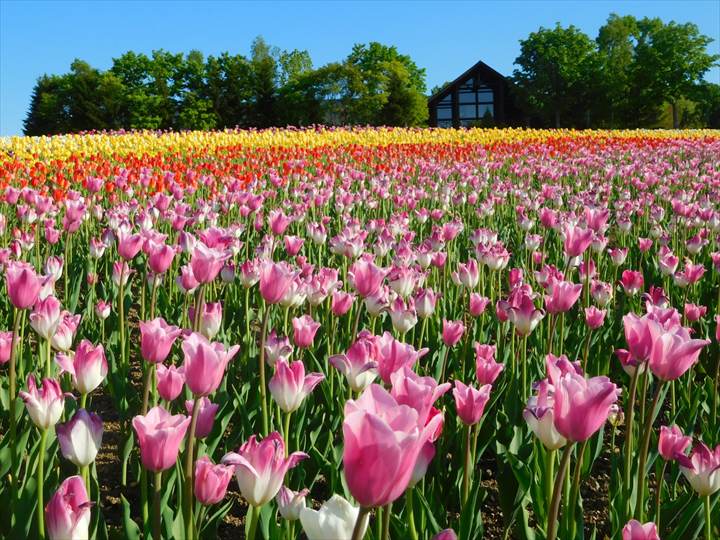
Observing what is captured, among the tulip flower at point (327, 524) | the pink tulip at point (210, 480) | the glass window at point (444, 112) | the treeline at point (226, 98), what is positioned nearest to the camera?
the tulip flower at point (327, 524)

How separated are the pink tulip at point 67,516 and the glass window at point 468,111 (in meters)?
63.0

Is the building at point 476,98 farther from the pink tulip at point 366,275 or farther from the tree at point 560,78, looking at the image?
the pink tulip at point 366,275

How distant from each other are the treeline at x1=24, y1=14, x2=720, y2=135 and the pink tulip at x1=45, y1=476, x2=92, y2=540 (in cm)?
4744

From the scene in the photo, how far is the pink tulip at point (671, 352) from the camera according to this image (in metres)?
1.52

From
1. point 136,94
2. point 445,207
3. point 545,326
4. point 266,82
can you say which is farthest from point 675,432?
point 136,94

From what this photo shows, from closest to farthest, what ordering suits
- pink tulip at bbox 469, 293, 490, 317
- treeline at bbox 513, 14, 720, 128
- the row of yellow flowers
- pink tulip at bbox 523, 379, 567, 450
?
pink tulip at bbox 523, 379, 567, 450
pink tulip at bbox 469, 293, 490, 317
the row of yellow flowers
treeline at bbox 513, 14, 720, 128

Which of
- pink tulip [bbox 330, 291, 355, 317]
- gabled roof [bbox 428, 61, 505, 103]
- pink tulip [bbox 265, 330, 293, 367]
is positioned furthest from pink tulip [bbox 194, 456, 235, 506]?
gabled roof [bbox 428, 61, 505, 103]

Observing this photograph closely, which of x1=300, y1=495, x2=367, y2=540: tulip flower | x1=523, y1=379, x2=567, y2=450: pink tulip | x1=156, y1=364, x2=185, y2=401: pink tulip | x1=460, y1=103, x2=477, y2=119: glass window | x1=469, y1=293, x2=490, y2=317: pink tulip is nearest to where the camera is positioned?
x1=300, y1=495, x2=367, y2=540: tulip flower

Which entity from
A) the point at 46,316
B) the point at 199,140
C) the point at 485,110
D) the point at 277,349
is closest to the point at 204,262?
the point at 277,349

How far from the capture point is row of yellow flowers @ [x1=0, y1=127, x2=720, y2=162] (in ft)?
42.9

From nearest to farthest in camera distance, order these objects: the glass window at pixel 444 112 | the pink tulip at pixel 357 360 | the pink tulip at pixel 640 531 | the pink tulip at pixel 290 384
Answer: the pink tulip at pixel 640 531
the pink tulip at pixel 290 384
the pink tulip at pixel 357 360
the glass window at pixel 444 112

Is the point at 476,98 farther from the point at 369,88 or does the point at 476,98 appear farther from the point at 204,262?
the point at 204,262

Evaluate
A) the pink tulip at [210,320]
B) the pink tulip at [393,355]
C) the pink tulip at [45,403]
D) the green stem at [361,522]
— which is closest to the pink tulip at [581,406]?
the pink tulip at [393,355]

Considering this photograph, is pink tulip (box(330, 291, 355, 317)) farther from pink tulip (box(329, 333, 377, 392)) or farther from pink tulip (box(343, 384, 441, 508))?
pink tulip (box(343, 384, 441, 508))
